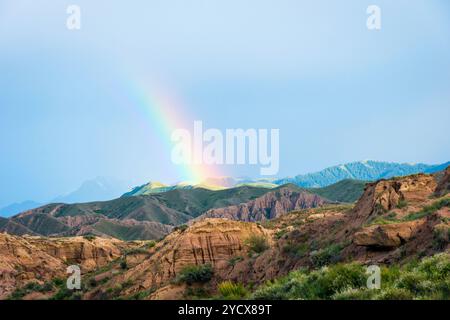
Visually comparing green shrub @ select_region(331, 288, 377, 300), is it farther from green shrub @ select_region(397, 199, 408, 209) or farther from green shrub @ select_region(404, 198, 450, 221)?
green shrub @ select_region(397, 199, 408, 209)

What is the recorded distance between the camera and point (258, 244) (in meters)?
31.8

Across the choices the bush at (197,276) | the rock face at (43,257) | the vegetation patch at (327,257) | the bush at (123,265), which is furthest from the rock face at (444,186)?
the rock face at (43,257)

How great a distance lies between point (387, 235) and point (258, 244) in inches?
566

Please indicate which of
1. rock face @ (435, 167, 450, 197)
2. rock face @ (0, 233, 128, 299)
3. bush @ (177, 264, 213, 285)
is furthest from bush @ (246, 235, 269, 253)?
rock face @ (0, 233, 128, 299)

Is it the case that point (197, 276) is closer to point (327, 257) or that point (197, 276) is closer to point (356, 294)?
point (327, 257)

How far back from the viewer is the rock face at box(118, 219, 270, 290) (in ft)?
114

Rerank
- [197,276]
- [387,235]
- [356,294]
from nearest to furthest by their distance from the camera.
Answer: [356,294] < [387,235] < [197,276]

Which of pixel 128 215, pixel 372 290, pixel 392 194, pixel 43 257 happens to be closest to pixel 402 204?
pixel 392 194

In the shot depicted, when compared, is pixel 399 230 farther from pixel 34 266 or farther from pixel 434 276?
pixel 34 266

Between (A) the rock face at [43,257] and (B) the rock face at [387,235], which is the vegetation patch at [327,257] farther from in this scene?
(A) the rock face at [43,257]

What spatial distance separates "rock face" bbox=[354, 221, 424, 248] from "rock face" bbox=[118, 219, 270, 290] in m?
16.4

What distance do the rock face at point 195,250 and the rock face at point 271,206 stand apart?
8736 cm

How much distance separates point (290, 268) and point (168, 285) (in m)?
8.72

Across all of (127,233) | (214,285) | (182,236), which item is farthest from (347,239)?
(127,233)
